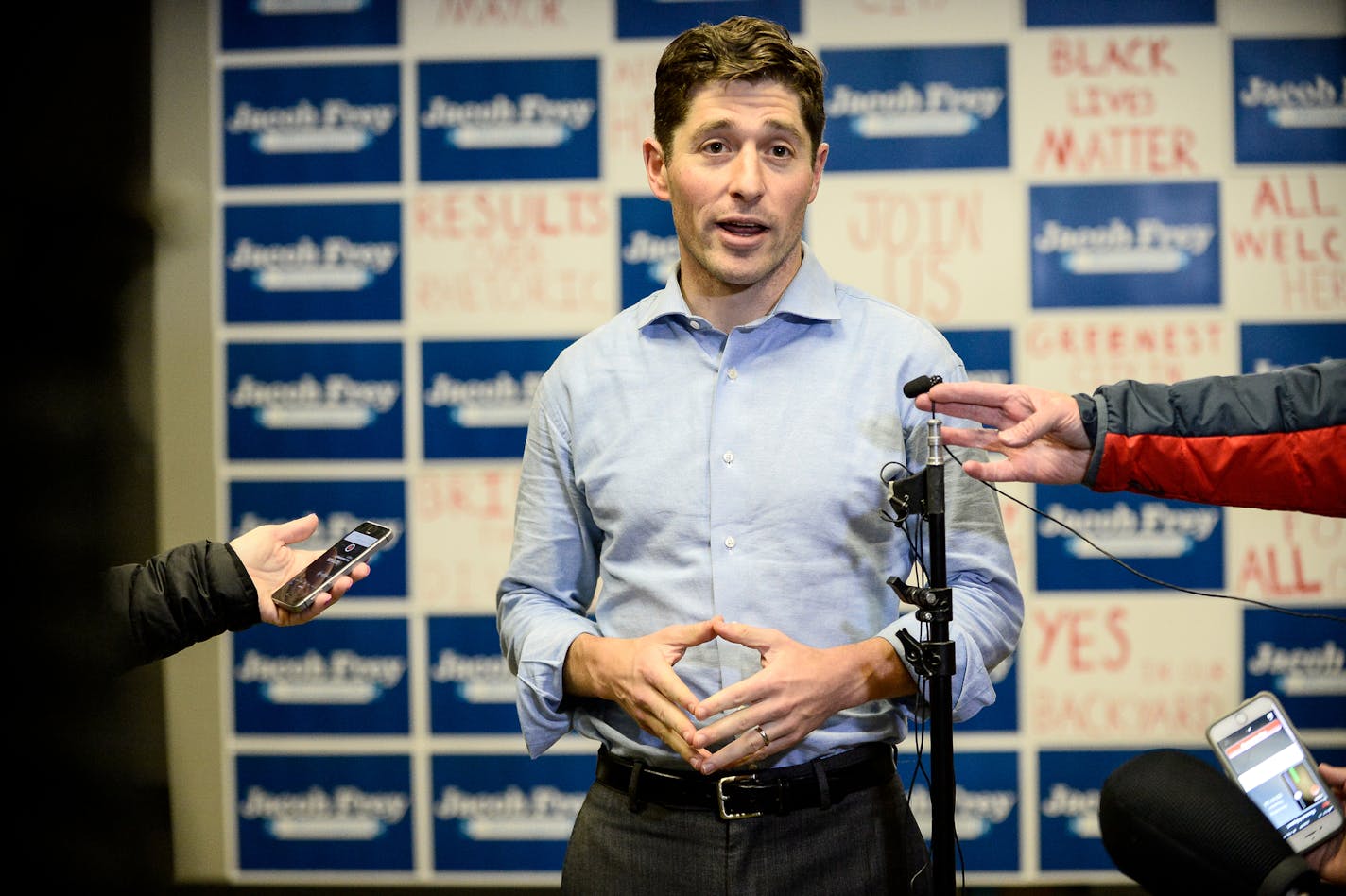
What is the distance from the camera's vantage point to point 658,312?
5.76 ft

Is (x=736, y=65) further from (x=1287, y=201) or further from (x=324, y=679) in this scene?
(x=324, y=679)

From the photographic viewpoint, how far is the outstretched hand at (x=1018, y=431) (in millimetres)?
1491

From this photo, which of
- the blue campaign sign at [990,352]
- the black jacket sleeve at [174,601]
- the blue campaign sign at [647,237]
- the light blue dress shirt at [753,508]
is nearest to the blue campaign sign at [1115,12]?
the blue campaign sign at [990,352]

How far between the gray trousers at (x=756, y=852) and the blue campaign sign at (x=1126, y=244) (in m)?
2.14

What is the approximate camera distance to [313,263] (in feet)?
11.3

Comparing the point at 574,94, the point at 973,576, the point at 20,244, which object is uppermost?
Result: the point at 574,94

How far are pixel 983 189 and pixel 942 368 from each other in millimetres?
1848

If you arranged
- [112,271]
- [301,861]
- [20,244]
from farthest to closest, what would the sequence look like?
1. [301,861]
2. [112,271]
3. [20,244]

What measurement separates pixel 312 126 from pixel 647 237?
1.12 m

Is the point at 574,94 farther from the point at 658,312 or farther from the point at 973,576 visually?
the point at 973,576

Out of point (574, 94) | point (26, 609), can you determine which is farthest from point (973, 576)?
point (574, 94)

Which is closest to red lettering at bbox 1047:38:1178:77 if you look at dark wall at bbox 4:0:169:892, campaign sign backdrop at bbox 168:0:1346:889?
campaign sign backdrop at bbox 168:0:1346:889

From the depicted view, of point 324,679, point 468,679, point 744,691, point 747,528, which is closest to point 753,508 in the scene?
point 747,528

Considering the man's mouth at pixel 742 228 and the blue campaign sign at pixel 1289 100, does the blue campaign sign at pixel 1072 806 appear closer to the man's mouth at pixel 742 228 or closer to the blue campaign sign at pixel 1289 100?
the blue campaign sign at pixel 1289 100
